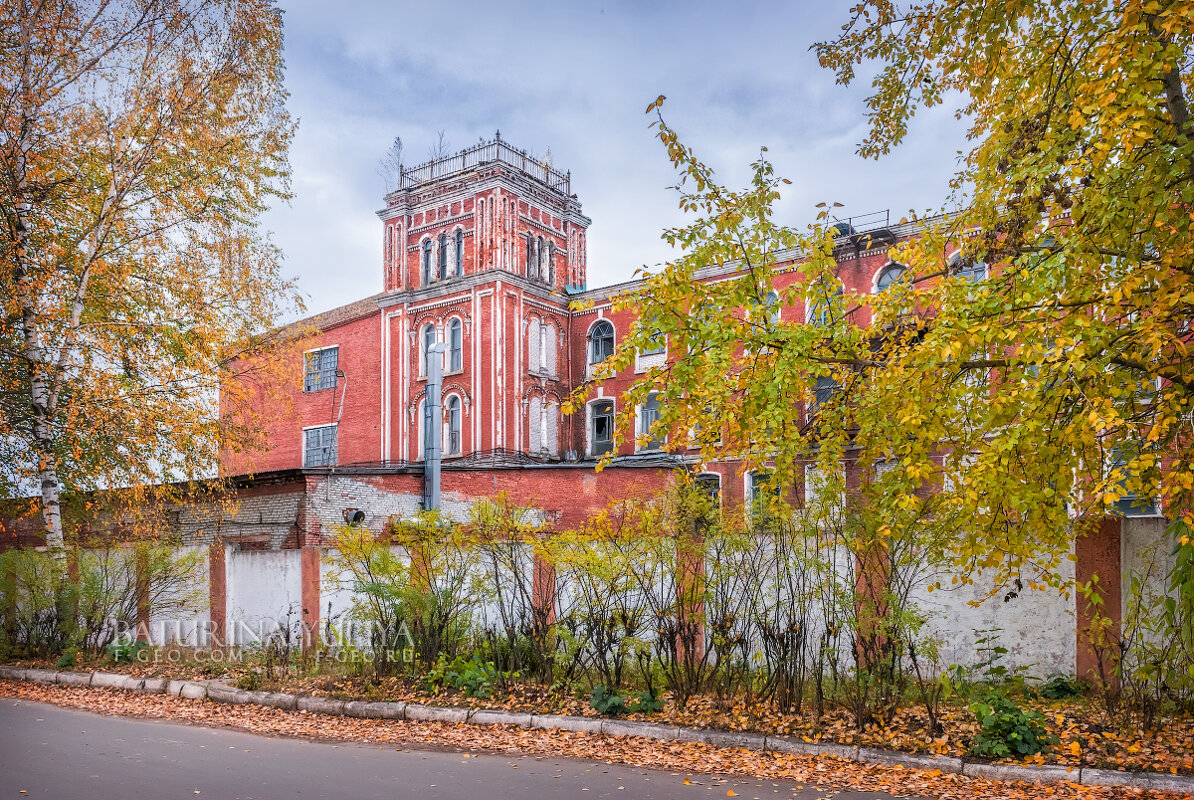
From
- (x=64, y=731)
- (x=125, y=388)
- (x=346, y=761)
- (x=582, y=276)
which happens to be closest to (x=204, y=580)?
(x=125, y=388)

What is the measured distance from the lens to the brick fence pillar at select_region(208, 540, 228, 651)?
14.8 metres

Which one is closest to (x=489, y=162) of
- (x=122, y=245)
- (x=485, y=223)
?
(x=485, y=223)

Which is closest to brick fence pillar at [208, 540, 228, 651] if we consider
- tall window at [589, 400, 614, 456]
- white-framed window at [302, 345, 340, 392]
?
tall window at [589, 400, 614, 456]

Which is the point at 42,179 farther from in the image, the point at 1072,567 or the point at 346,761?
the point at 1072,567

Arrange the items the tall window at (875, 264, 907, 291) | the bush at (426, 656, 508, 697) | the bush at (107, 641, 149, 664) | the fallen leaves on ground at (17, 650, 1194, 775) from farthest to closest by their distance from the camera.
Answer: the tall window at (875, 264, 907, 291), the bush at (107, 641, 149, 664), the bush at (426, 656, 508, 697), the fallen leaves on ground at (17, 650, 1194, 775)

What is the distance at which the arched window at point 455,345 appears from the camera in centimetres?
3250

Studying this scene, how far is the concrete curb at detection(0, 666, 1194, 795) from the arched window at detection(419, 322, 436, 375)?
2177cm

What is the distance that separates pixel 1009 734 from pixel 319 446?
109 feet

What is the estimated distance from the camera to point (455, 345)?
1292 inches

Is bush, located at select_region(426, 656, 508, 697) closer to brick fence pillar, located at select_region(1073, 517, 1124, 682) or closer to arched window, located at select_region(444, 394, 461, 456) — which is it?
brick fence pillar, located at select_region(1073, 517, 1124, 682)

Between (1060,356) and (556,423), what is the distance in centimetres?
2740

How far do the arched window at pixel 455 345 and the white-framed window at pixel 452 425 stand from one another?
1.18 m

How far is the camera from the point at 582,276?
35.3 m

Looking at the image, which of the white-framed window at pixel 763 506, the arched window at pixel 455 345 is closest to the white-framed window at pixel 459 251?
the arched window at pixel 455 345
